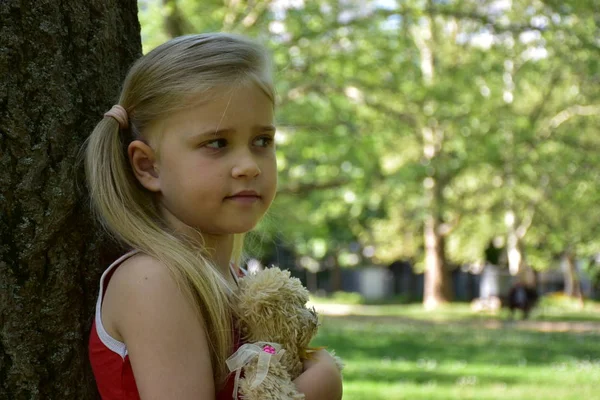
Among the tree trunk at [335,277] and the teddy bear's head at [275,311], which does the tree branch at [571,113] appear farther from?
the teddy bear's head at [275,311]

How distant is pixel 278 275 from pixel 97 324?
0.45 meters

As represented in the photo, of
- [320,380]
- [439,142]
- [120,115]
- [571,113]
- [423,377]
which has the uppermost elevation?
[571,113]

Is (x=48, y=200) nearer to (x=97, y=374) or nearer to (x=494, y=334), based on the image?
(x=97, y=374)

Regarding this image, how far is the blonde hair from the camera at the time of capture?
190cm

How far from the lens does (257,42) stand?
2.20 metres

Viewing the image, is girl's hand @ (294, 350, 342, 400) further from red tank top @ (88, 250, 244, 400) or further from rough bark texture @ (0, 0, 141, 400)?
rough bark texture @ (0, 0, 141, 400)

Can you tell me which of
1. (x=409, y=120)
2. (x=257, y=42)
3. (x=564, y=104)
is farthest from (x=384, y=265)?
(x=257, y=42)

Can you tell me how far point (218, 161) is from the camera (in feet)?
6.39

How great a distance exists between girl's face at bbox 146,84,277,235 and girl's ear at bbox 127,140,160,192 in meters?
0.02

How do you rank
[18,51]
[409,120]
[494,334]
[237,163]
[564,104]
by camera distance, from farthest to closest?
[564,104] < [409,120] < [494,334] < [18,51] < [237,163]

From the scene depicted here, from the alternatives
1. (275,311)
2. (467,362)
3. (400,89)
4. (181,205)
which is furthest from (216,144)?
(400,89)

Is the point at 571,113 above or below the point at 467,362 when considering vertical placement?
above

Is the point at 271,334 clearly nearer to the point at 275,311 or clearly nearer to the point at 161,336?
the point at 275,311

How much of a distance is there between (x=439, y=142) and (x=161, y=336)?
21.8m
